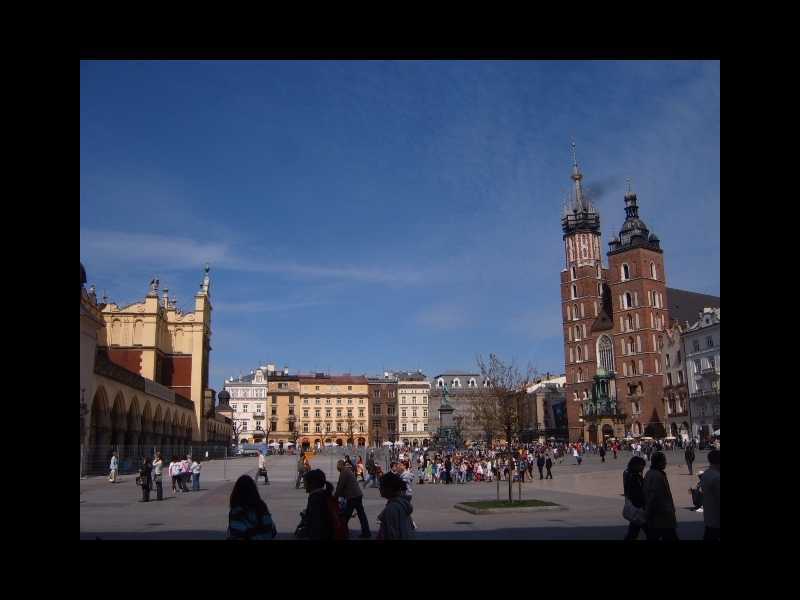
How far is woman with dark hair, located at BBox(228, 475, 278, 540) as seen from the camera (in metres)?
5.90

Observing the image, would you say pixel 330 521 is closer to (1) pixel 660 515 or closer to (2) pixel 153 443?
(1) pixel 660 515

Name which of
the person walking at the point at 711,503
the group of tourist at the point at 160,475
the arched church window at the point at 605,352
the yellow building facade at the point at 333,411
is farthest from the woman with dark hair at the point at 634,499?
the yellow building facade at the point at 333,411

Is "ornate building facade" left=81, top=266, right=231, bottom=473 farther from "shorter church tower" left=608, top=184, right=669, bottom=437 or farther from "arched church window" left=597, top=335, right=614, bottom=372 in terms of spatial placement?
"arched church window" left=597, top=335, right=614, bottom=372

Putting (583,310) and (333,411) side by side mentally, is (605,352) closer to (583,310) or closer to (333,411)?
(583,310)

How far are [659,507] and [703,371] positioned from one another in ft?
237

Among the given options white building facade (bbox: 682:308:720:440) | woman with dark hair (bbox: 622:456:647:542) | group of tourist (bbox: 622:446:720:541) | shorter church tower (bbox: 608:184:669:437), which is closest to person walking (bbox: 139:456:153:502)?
woman with dark hair (bbox: 622:456:647:542)

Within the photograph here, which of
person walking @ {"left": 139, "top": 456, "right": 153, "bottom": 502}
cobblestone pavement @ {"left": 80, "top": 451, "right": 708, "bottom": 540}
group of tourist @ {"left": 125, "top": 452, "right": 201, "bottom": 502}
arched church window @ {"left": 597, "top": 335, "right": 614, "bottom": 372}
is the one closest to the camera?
cobblestone pavement @ {"left": 80, "top": 451, "right": 708, "bottom": 540}

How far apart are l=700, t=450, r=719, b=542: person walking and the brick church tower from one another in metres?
80.8

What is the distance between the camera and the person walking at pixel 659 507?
825 centimetres
